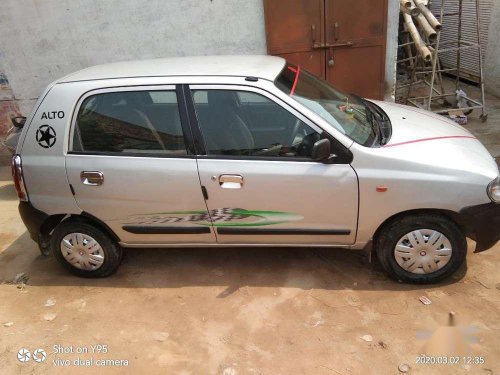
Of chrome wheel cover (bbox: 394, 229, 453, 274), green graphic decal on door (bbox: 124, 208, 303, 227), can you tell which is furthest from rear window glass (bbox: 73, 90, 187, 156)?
chrome wheel cover (bbox: 394, 229, 453, 274)

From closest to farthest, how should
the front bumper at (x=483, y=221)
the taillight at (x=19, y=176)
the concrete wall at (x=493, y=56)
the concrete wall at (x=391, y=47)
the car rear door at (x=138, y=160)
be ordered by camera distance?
the front bumper at (x=483, y=221), the car rear door at (x=138, y=160), the taillight at (x=19, y=176), the concrete wall at (x=391, y=47), the concrete wall at (x=493, y=56)

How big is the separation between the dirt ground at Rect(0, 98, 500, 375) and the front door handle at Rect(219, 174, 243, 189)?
2.90 ft

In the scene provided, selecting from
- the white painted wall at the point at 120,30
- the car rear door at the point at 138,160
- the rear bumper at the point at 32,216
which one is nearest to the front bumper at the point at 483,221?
the car rear door at the point at 138,160

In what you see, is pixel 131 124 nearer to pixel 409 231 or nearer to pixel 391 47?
pixel 409 231

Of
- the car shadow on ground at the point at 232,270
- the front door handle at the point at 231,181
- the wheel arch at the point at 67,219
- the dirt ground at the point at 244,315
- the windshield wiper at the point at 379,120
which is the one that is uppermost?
the windshield wiper at the point at 379,120

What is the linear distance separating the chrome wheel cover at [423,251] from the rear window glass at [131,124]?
1768 mm

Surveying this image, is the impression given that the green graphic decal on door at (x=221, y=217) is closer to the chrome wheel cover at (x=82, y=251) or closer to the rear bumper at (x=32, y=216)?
the chrome wheel cover at (x=82, y=251)

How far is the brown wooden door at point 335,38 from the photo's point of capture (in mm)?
5445

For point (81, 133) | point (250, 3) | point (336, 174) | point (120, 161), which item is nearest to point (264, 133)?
point (336, 174)

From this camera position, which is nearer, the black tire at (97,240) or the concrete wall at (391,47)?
the black tire at (97,240)

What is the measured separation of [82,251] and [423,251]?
2736 millimetres

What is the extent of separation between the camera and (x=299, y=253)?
144 inches

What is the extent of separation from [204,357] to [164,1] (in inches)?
181

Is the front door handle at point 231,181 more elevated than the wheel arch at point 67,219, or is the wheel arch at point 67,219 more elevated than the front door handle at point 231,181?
the front door handle at point 231,181
